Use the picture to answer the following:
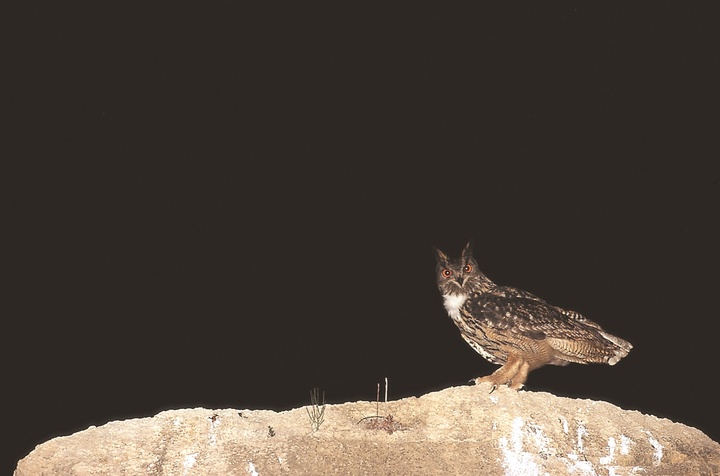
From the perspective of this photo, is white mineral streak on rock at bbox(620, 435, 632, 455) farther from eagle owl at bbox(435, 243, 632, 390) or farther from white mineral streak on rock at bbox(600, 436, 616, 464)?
eagle owl at bbox(435, 243, 632, 390)

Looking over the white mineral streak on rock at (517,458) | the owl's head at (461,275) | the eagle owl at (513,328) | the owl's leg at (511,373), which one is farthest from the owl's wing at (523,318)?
the white mineral streak on rock at (517,458)

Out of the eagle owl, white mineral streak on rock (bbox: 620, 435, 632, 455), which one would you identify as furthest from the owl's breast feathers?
white mineral streak on rock (bbox: 620, 435, 632, 455)

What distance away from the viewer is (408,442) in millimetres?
7969

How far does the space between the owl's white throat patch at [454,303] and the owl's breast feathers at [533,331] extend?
4cm

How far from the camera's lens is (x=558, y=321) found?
856cm

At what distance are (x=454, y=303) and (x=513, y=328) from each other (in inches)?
21.2

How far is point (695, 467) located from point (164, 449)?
388 cm

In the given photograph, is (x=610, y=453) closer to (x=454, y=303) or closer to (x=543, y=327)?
(x=543, y=327)

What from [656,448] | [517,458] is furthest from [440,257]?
[656,448]

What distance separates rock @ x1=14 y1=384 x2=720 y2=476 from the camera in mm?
7734

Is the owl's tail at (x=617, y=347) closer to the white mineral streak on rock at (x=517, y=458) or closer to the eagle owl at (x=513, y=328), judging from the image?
the eagle owl at (x=513, y=328)

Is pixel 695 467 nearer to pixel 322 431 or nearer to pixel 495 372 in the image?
pixel 495 372

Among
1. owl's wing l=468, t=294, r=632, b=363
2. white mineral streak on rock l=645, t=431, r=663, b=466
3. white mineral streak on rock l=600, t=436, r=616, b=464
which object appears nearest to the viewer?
white mineral streak on rock l=600, t=436, r=616, b=464

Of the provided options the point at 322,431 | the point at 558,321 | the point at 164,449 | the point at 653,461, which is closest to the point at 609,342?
the point at 558,321
